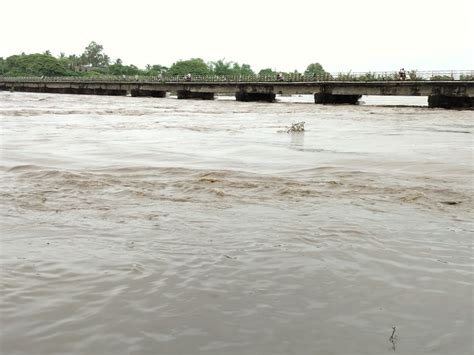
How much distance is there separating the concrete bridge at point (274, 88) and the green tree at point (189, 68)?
88.3 metres

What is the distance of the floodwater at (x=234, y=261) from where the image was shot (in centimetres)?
318

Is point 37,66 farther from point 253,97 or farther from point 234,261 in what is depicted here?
point 234,261

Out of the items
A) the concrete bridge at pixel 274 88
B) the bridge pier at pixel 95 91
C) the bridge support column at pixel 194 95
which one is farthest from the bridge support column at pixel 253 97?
the bridge pier at pixel 95 91

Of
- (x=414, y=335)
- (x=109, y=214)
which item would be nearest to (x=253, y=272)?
(x=414, y=335)

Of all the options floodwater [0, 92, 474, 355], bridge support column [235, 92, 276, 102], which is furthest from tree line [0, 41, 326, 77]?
floodwater [0, 92, 474, 355]

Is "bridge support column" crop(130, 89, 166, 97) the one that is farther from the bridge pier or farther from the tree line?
the tree line

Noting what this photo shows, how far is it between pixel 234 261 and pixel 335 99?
52550 mm

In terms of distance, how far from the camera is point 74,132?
1792 cm

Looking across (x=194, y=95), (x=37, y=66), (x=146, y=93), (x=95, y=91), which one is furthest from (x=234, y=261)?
(x=37, y=66)

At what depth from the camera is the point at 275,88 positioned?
2333 inches

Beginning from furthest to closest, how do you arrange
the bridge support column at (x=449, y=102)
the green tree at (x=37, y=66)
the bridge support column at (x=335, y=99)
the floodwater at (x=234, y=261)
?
the green tree at (x=37, y=66)
the bridge support column at (x=335, y=99)
the bridge support column at (x=449, y=102)
the floodwater at (x=234, y=261)

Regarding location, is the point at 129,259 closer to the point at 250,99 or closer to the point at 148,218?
the point at 148,218

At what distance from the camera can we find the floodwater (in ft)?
10.4

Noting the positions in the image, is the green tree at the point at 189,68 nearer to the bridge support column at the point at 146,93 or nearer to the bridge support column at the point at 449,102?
the bridge support column at the point at 146,93
